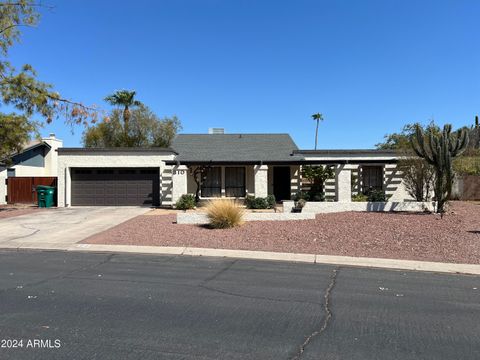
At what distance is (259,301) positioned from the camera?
20.0 feet

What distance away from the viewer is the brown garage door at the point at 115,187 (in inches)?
936

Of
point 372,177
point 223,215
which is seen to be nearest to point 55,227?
point 223,215

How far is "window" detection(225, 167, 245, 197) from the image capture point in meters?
23.9

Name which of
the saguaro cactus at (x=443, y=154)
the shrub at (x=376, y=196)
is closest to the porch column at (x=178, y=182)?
the shrub at (x=376, y=196)

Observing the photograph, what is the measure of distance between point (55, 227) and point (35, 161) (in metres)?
22.3

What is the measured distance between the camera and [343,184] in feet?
70.7

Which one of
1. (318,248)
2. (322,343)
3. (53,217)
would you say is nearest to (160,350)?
(322,343)

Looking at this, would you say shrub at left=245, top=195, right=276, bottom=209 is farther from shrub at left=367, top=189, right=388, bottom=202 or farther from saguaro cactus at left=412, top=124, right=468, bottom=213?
saguaro cactus at left=412, top=124, right=468, bottom=213

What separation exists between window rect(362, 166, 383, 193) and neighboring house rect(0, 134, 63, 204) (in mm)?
21134

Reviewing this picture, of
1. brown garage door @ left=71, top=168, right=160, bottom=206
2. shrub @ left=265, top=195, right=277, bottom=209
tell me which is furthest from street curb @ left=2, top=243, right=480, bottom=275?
brown garage door @ left=71, top=168, right=160, bottom=206

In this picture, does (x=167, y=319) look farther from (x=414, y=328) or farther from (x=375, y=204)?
(x=375, y=204)

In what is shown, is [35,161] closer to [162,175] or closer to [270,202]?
[162,175]

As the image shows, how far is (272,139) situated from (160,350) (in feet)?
80.2

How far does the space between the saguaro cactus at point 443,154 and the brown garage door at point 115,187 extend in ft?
47.8
